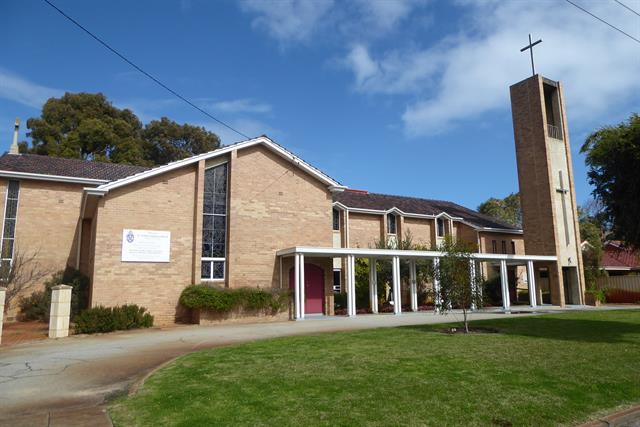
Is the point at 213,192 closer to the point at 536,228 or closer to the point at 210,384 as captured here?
the point at 210,384

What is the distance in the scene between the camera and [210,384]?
736cm

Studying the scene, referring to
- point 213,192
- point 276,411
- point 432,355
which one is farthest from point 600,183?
point 213,192

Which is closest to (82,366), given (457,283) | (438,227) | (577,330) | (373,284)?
(457,283)

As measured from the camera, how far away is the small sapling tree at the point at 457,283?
14664mm

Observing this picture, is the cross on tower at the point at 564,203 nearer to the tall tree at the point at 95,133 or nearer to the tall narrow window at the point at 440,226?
the tall narrow window at the point at 440,226

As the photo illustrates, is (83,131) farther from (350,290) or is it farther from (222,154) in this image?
(350,290)

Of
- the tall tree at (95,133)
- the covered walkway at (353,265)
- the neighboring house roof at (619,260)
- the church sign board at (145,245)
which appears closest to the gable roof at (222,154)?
the church sign board at (145,245)

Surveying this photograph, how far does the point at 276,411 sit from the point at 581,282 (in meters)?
31.0

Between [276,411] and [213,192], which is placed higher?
[213,192]

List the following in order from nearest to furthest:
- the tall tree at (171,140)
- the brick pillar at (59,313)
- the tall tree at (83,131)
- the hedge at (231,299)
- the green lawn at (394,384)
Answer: the green lawn at (394,384) < the brick pillar at (59,313) < the hedge at (231,299) < the tall tree at (83,131) < the tall tree at (171,140)

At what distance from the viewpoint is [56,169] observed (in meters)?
25.1

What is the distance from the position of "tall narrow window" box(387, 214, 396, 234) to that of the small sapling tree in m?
17.8

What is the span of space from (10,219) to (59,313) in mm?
10632

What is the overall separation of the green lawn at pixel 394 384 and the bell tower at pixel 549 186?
20.8 meters
